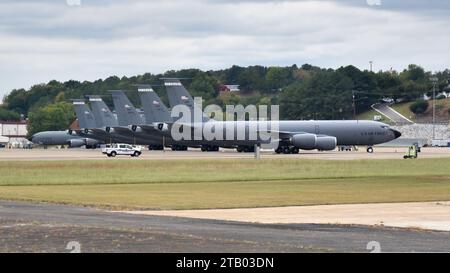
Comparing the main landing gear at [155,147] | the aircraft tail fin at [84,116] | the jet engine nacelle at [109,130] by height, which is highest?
the aircraft tail fin at [84,116]

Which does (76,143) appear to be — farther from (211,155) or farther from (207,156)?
(207,156)

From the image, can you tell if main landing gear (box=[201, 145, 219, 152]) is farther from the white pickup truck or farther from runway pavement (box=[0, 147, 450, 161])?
the white pickup truck

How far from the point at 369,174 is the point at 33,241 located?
45846mm

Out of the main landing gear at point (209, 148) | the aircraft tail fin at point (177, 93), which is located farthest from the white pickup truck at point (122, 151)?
the main landing gear at point (209, 148)

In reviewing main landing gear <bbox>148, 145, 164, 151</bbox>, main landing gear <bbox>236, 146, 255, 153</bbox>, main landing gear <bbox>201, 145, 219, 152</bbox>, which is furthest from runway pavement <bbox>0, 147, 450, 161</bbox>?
main landing gear <bbox>148, 145, 164, 151</bbox>

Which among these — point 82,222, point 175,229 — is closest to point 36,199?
point 82,222

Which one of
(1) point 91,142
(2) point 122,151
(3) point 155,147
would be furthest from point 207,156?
(1) point 91,142

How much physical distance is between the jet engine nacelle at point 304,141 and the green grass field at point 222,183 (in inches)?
1325

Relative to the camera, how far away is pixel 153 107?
464 ft

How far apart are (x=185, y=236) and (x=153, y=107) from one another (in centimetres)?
11250

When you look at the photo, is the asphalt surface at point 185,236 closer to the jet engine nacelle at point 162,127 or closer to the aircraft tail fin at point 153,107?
the jet engine nacelle at point 162,127

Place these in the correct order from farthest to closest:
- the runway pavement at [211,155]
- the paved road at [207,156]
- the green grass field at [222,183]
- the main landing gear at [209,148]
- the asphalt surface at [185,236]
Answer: the main landing gear at [209,148], the runway pavement at [211,155], the paved road at [207,156], the green grass field at [222,183], the asphalt surface at [185,236]

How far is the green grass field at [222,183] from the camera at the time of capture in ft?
156
